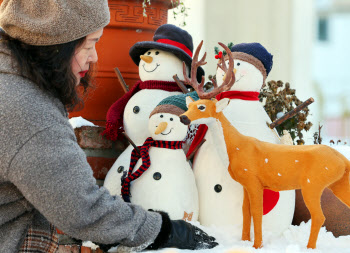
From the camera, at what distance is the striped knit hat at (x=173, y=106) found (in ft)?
4.86

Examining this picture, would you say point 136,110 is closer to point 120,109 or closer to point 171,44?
point 120,109

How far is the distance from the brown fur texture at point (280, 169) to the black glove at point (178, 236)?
0.23m

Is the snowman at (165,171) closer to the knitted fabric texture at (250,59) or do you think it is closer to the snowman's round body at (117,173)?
the snowman's round body at (117,173)

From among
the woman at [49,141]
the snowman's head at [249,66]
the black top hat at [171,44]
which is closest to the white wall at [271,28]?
the black top hat at [171,44]

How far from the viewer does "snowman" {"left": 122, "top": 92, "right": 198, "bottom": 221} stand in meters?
1.44

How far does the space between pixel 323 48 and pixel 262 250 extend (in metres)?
1.88

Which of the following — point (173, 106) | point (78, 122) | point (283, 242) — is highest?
point (173, 106)

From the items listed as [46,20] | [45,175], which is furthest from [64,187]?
[46,20]

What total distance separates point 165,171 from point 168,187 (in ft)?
0.16

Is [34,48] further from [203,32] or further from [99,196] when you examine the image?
[203,32]

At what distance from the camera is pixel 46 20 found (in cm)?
93

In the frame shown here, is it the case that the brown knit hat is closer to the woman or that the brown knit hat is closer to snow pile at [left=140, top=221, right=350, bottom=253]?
the woman

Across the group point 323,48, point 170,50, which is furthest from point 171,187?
point 323,48

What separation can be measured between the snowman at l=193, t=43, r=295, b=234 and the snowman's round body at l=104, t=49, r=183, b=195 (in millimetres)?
185
